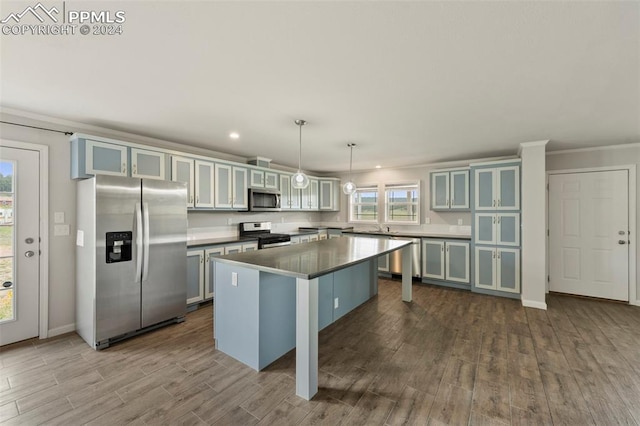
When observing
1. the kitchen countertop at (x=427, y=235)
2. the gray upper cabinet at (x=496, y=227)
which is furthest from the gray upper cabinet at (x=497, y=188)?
the kitchen countertop at (x=427, y=235)

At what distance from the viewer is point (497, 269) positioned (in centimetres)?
439

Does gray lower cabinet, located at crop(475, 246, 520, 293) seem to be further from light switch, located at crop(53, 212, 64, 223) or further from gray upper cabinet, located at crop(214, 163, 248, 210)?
light switch, located at crop(53, 212, 64, 223)

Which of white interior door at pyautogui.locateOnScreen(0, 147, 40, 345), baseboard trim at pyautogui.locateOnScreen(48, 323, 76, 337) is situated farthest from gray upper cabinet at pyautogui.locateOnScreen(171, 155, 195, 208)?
baseboard trim at pyautogui.locateOnScreen(48, 323, 76, 337)

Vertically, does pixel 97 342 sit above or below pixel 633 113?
below

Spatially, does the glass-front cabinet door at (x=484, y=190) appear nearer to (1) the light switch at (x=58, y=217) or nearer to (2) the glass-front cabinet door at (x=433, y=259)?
(2) the glass-front cabinet door at (x=433, y=259)

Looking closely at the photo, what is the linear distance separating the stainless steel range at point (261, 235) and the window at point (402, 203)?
2462 millimetres

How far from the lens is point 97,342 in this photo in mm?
2680

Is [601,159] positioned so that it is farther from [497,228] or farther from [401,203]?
[401,203]

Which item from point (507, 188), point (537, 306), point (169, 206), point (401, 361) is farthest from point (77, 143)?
point (537, 306)

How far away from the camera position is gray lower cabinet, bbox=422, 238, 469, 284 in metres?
4.75

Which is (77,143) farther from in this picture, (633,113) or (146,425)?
(633,113)

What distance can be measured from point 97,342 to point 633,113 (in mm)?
5927

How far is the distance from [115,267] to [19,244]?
40.2 inches

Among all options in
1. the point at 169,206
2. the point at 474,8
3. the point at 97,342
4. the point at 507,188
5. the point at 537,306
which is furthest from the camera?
the point at 507,188
